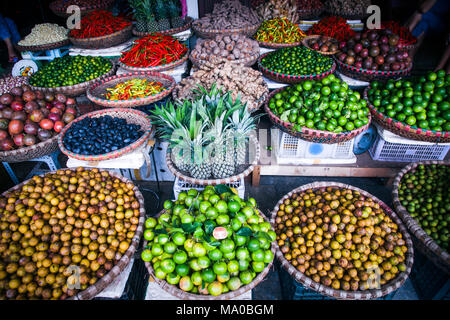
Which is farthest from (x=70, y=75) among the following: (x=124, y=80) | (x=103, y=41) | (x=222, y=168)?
(x=222, y=168)

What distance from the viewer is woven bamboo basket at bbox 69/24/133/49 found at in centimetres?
429

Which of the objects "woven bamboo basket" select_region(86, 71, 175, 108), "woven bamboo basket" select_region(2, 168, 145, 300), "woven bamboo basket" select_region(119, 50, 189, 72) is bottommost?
"woven bamboo basket" select_region(2, 168, 145, 300)

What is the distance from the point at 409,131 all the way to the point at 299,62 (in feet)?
5.29

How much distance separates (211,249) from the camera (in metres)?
1.74

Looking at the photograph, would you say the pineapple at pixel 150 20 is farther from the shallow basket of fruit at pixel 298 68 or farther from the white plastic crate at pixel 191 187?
the white plastic crate at pixel 191 187

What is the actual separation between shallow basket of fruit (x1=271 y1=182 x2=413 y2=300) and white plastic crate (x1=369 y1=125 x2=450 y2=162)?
3.25ft

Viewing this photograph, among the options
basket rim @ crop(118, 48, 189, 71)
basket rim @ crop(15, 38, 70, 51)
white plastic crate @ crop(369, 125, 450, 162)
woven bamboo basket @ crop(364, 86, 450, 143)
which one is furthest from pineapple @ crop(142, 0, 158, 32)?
white plastic crate @ crop(369, 125, 450, 162)

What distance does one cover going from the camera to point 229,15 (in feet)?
14.9

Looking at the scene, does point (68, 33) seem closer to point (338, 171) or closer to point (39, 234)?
point (39, 234)

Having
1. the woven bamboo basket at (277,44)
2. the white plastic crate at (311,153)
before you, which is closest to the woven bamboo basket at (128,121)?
the white plastic crate at (311,153)

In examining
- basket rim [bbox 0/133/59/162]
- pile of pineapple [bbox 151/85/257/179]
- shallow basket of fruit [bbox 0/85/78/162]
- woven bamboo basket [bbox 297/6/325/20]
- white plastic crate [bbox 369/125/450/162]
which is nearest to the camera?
pile of pineapple [bbox 151/85/257/179]

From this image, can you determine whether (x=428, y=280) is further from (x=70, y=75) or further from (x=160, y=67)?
(x=70, y=75)

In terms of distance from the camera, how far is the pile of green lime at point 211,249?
174 centimetres

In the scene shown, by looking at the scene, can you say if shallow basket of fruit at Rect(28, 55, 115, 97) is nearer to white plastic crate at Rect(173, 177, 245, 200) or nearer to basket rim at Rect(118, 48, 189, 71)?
basket rim at Rect(118, 48, 189, 71)
